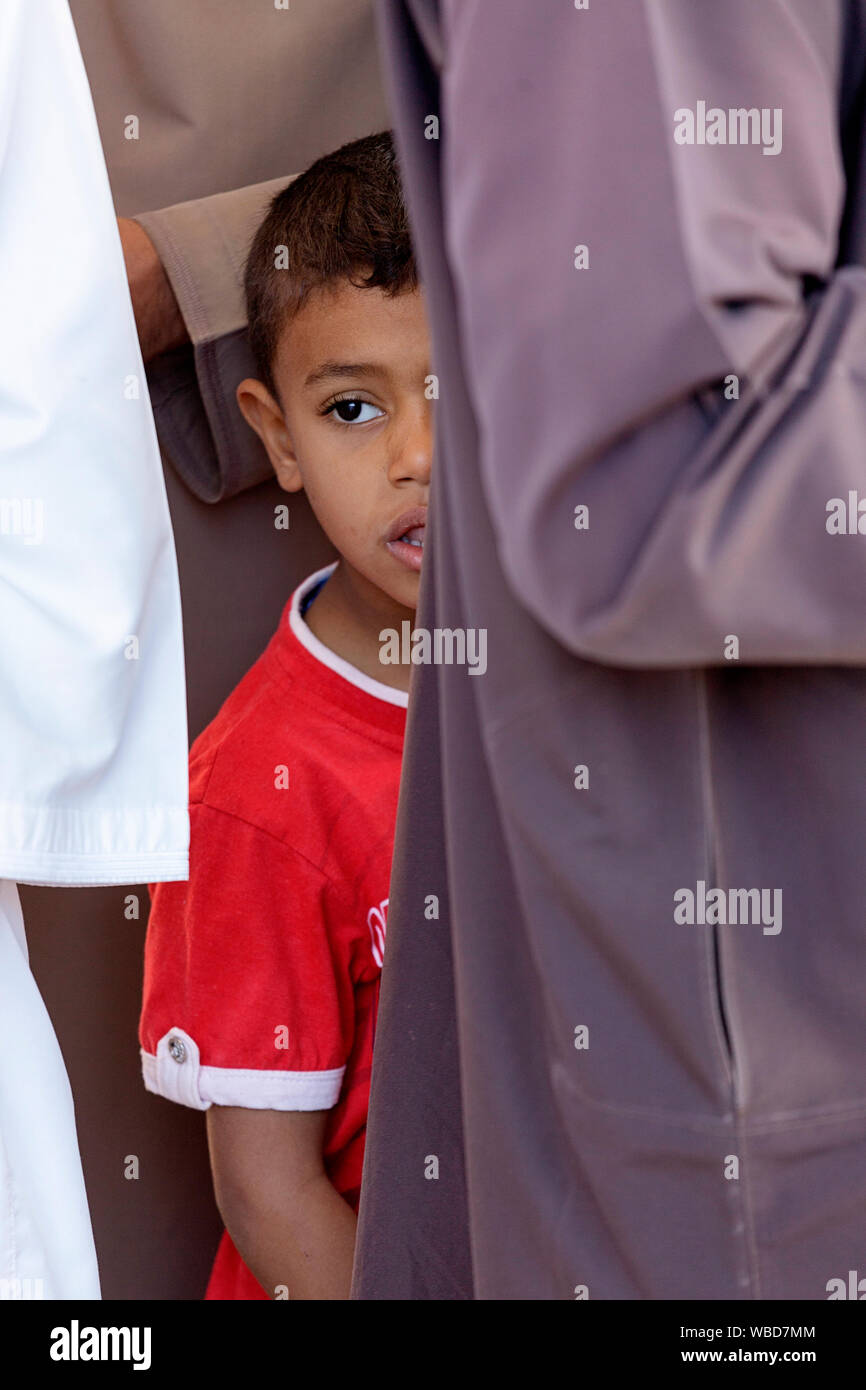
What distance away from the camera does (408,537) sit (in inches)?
49.9

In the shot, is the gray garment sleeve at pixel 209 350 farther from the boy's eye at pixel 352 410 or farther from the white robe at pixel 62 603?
the white robe at pixel 62 603

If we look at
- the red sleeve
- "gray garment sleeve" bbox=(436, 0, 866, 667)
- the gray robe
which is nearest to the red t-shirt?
the red sleeve

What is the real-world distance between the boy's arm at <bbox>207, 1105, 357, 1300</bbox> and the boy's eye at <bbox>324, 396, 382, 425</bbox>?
0.60 meters

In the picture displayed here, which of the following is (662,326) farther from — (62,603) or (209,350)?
(209,350)

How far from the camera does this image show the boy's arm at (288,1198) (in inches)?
46.8

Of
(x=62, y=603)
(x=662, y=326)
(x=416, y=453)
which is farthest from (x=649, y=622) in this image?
(x=416, y=453)

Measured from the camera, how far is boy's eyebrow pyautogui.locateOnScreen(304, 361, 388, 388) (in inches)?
49.3

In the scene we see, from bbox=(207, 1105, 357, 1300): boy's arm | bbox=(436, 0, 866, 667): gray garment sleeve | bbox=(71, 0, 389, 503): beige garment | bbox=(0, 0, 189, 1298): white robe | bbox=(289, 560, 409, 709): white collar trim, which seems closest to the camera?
bbox=(436, 0, 866, 667): gray garment sleeve

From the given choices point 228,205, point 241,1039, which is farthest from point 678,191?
point 228,205

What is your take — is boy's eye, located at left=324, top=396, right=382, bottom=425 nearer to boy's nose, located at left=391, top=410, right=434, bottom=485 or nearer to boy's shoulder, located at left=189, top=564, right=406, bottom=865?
boy's nose, located at left=391, top=410, right=434, bottom=485

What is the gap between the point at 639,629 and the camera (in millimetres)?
580

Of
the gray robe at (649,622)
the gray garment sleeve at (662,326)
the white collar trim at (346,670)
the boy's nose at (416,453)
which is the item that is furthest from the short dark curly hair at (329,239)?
the gray garment sleeve at (662,326)

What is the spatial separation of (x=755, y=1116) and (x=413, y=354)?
2.61 ft

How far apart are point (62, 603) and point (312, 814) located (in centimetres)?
43
